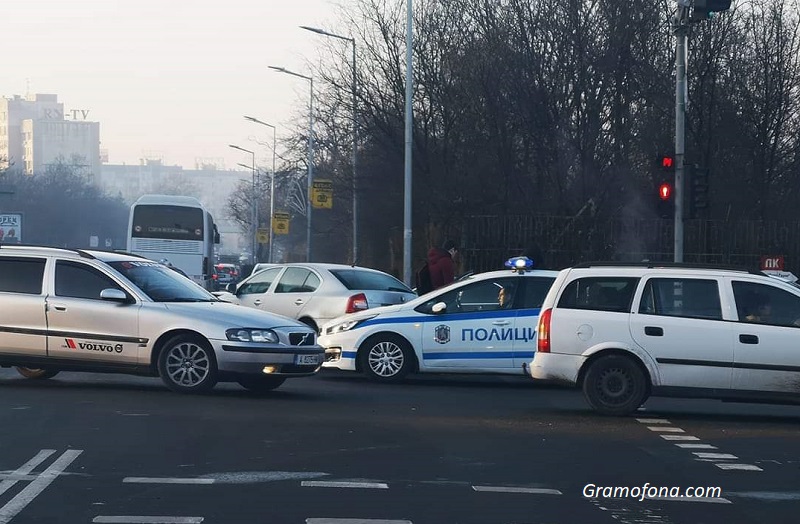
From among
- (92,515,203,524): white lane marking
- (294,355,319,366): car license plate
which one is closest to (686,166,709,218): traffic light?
(294,355,319,366): car license plate

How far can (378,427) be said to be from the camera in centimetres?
1154

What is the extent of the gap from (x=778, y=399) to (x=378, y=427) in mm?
4215

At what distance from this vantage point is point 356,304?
19.3 metres

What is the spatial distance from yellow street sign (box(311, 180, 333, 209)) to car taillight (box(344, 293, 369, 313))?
72.5 ft

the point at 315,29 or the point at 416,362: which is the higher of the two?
the point at 315,29

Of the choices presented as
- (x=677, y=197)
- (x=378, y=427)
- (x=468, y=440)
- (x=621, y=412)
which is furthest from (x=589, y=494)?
(x=677, y=197)

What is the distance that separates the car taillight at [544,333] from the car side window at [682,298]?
0.96 meters

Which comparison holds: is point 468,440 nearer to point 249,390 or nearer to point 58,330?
point 249,390

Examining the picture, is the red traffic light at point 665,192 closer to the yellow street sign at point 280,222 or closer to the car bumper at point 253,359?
the car bumper at point 253,359

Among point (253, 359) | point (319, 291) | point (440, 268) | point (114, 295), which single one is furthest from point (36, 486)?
point (440, 268)

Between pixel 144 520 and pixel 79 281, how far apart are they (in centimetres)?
777

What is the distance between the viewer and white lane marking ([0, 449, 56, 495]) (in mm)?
8148

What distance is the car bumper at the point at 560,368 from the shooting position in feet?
43.0

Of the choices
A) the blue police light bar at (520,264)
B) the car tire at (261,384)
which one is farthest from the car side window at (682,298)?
the car tire at (261,384)
